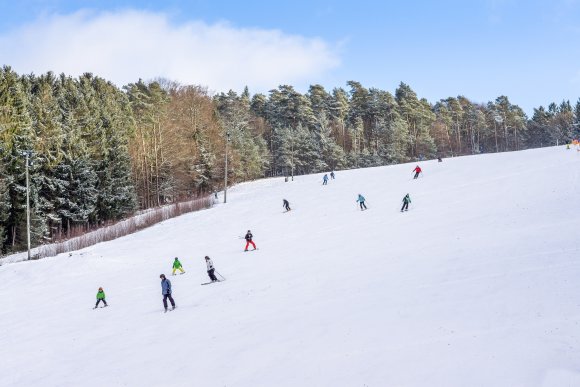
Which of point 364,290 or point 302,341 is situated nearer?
point 302,341

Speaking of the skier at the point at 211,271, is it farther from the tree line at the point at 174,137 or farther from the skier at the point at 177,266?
the tree line at the point at 174,137

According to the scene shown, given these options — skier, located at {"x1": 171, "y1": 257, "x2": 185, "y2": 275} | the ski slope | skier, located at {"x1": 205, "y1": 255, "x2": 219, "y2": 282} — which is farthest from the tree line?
skier, located at {"x1": 205, "y1": 255, "x2": 219, "y2": 282}

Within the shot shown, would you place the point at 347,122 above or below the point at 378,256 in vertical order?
above

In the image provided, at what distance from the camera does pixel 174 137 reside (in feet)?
208

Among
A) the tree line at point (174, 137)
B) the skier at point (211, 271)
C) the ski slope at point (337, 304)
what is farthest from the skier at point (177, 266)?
the tree line at point (174, 137)

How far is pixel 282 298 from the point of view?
15.3m

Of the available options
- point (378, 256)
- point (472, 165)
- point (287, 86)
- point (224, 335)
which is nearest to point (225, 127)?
point (287, 86)

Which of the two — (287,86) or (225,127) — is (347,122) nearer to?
(287,86)

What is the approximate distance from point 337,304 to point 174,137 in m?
53.9

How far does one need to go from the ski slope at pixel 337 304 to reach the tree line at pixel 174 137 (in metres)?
16.8

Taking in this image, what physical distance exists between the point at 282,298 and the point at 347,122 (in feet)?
285

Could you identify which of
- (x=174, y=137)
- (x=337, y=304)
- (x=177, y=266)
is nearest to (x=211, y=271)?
(x=177, y=266)

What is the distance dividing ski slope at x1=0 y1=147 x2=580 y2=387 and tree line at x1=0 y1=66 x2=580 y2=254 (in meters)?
16.8

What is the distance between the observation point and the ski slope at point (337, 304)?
30.2 feet
